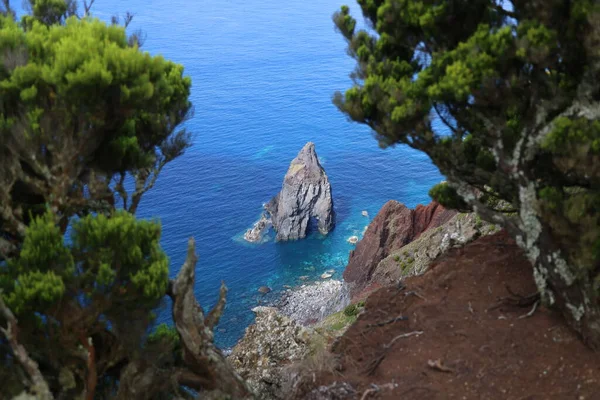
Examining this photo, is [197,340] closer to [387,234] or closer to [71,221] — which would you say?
[71,221]

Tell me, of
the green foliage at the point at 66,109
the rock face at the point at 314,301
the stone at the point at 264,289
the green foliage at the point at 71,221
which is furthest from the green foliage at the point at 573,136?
the stone at the point at 264,289

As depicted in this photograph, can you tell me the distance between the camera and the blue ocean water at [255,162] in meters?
79.6

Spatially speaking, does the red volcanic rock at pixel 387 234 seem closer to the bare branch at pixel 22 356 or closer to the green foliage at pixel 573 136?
the green foliage at pixel 573 136

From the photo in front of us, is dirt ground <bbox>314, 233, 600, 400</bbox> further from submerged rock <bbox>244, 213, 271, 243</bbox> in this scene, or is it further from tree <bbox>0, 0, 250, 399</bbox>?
submerged rock <bbox>244, 213, 271, 243</bbox>

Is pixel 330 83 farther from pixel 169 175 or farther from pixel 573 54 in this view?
pixel 573 54

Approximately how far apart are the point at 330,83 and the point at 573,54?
4965 inches

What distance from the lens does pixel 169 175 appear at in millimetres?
99000

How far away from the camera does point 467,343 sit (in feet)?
49.9

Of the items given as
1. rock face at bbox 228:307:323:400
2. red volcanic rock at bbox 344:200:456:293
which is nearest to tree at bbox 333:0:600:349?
rock face at bbox 228:307:323:400

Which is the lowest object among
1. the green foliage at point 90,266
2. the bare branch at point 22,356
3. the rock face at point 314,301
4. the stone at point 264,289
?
the bare branch at point 22,356

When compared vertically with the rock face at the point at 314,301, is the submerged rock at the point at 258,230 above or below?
above

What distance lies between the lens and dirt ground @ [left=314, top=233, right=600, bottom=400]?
13.7m

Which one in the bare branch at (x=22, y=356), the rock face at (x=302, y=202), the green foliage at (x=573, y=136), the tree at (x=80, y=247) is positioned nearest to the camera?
the green foliage at (x=573, y=136)

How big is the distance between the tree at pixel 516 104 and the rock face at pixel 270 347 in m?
Result: 9.02
